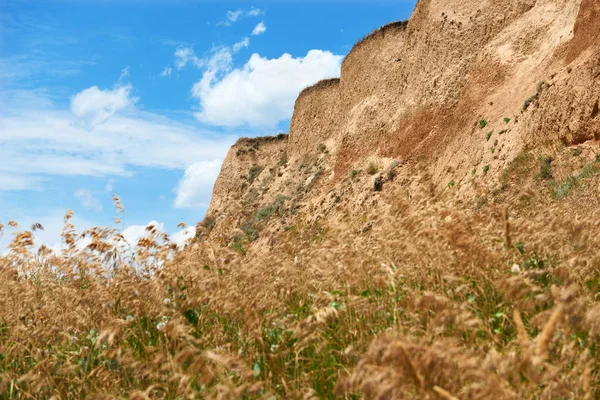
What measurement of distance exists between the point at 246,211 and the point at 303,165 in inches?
264

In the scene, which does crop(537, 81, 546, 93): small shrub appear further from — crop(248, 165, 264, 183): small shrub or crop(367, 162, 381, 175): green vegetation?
crop(248, 165, 264, 183): small shrub

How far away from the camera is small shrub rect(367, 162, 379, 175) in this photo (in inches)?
999

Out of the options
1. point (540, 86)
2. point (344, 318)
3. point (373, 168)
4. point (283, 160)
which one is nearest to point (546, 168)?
point (540, 86)

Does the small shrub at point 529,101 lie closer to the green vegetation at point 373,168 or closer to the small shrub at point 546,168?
the small shrub at point 546,168

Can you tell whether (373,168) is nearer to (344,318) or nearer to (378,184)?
(378,184)

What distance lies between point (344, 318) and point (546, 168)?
12.3 metres

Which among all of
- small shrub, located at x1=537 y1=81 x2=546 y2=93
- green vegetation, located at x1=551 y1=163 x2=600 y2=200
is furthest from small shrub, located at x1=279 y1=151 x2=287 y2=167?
green vegetation, located at x1=551 y1=163 x2=600 y2=200

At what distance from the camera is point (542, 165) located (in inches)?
585

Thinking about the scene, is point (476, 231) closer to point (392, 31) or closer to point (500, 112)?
point (500, 112)

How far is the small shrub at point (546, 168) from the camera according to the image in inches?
571

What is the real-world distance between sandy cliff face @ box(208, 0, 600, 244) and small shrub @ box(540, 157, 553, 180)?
2.76 feet

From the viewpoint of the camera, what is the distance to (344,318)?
172 inches

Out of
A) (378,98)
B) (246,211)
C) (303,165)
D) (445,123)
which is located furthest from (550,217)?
(246,211)

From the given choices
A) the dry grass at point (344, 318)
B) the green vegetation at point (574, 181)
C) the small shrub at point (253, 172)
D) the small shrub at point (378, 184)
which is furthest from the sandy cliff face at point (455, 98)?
the dry grass at point (344, 318)
